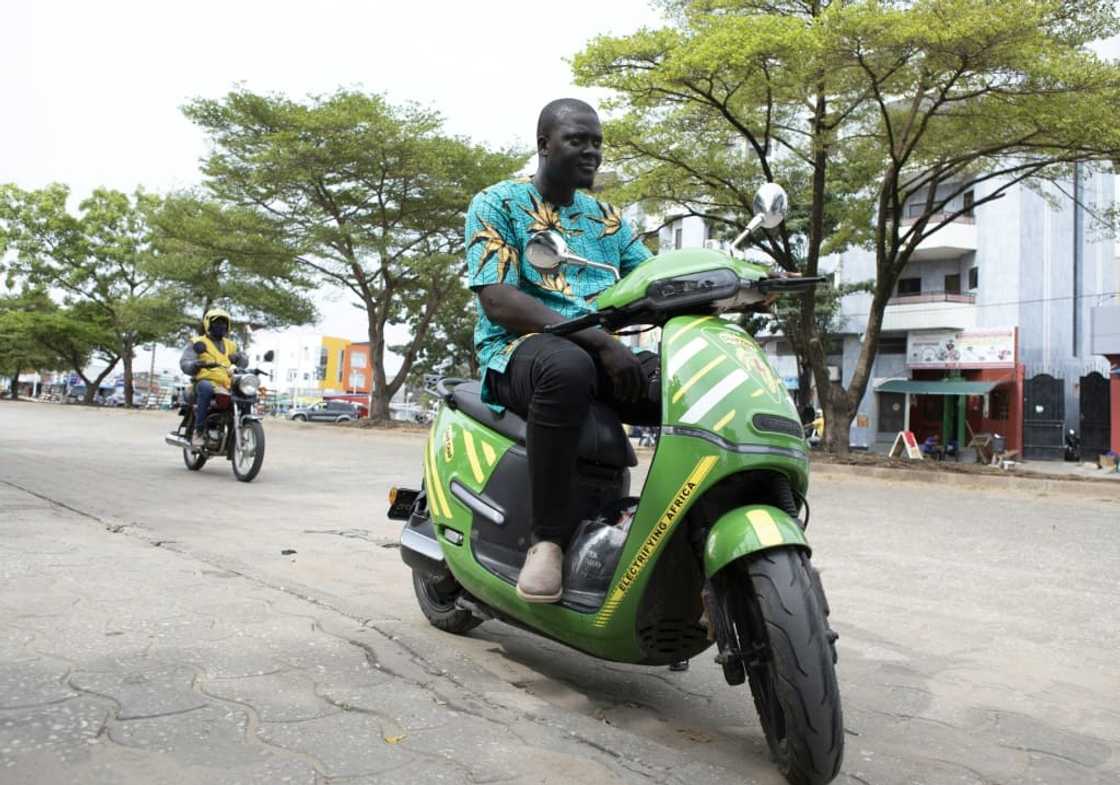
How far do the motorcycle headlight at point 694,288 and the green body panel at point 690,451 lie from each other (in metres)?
0.06

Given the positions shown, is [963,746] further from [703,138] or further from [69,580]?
[703,138]

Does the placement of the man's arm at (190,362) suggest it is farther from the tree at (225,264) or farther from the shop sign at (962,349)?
the shop sign at (962,349)

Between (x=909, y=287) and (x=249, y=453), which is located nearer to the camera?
(x=249, y=453)

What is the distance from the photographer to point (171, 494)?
7.10m

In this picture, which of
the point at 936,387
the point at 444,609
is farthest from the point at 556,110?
the point at 936,387

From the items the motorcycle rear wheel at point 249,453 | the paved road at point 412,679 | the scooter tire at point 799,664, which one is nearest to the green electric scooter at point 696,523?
the scooter tire at point 799,664

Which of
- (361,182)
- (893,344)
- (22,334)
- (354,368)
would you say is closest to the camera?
(361,182)

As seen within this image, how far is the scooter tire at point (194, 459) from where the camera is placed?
9203mm

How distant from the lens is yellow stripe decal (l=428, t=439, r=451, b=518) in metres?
2.96

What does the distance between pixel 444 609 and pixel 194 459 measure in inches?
274

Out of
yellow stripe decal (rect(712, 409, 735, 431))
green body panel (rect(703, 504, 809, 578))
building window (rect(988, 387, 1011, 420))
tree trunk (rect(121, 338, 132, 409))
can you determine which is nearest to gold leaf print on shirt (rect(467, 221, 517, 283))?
yellow stripe decal (rect(712, 409, 735, 431))

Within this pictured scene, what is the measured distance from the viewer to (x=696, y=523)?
85.7 inches

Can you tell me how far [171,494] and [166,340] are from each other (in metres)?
39.4

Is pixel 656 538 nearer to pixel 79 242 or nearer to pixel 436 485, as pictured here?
pixel 436 485
